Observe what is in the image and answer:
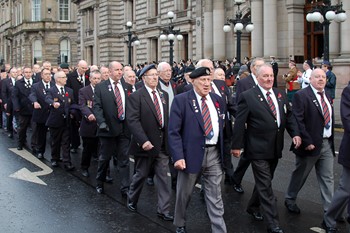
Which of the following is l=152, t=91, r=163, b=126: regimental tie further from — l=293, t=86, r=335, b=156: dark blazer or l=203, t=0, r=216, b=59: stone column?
l=203, t=0, r=216, b=59: stone column

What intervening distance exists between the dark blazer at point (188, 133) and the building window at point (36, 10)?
81.6m

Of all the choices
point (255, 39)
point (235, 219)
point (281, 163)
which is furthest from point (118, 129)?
point (255, 39)

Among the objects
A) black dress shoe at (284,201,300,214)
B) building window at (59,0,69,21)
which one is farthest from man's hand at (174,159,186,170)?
building window at (59,0,69,21)

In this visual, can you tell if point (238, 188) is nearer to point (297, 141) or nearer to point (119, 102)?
point (297, 141)

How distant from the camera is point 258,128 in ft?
22.8

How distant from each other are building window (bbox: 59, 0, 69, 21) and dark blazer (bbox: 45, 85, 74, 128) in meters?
74.9

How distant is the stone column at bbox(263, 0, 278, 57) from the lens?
30.9 m

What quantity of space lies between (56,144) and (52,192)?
259 centimetres

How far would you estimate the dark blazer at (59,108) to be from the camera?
1170 centimetres

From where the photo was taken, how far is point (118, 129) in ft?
30.1

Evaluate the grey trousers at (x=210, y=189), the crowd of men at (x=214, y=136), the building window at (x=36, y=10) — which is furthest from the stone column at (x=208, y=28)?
the building window at (x=36, y=10)

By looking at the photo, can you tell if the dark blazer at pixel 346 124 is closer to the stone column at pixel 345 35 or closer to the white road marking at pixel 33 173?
the white road marking at pixel 33 173

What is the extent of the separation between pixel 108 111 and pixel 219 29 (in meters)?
28.1

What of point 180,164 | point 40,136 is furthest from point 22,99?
point 180,164
